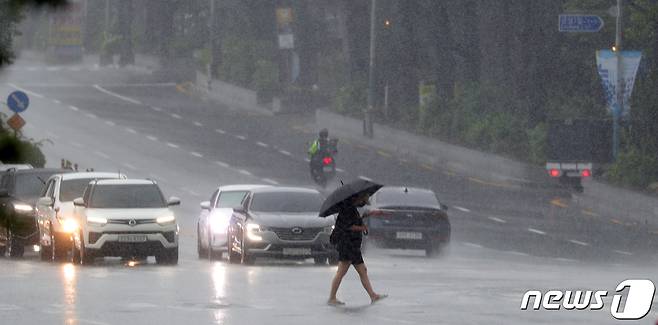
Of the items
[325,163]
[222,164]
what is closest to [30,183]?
[325,163]

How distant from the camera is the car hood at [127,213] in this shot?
31828 millimetres

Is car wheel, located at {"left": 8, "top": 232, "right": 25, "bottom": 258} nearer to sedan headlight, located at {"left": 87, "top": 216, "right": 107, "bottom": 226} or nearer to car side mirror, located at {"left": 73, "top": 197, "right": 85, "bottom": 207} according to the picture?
car side mirror, located at {"left": 73, "top": 197, "right": 85, "bottom": 207}

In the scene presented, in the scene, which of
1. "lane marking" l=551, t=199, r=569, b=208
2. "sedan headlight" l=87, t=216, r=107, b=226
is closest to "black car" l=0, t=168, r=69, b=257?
"sedan headlight" l=87, t=216, r=107, b=226

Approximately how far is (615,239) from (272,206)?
42.4ft

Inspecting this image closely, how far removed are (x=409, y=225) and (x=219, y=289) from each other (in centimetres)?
1334

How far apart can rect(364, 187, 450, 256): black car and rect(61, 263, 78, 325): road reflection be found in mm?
8317

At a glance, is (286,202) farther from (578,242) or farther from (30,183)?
(578,242)

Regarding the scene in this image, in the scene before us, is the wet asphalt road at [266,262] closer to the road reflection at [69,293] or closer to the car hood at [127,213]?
the road reflection at [69,293]

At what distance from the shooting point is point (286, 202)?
3353 centimetres

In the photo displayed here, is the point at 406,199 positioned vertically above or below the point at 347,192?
below

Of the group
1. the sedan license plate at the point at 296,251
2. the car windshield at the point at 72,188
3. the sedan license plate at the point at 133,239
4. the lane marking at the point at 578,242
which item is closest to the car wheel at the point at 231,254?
the sedan license plate at the point at 296,251

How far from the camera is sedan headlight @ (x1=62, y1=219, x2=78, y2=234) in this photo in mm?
32756

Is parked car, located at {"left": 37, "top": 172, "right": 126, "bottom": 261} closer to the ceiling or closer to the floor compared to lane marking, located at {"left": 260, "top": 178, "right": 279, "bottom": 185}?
closer to the ceiling

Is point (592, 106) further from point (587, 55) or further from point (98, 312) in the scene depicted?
point (98, 312)
